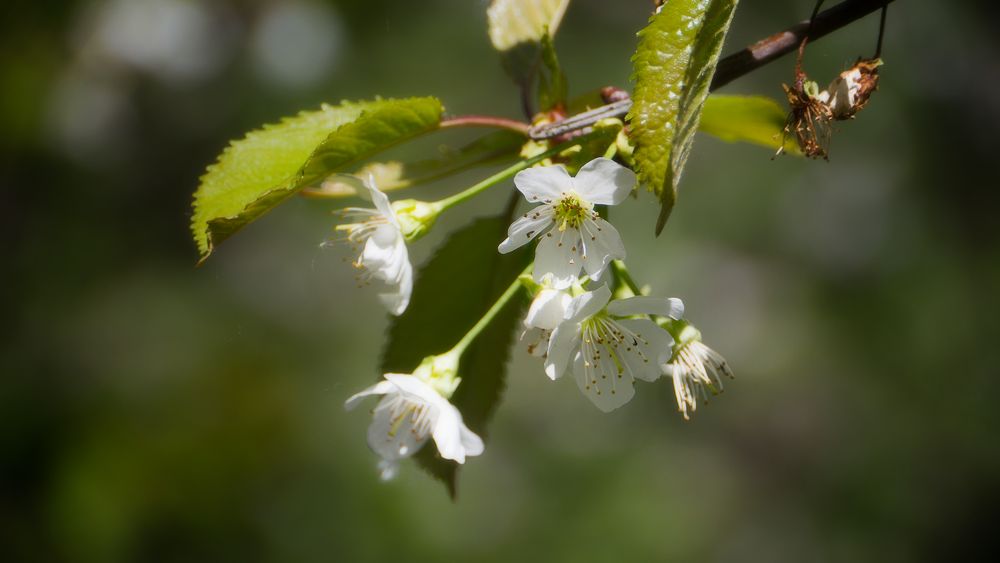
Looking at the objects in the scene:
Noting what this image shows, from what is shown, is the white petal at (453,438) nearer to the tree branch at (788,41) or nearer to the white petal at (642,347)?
the white petal at (642,347)

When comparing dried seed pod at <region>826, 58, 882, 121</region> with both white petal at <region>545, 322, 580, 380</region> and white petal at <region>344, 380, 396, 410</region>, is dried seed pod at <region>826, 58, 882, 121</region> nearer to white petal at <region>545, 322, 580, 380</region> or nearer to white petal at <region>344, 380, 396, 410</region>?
white petal at <region>545, 322, 580, 380</region>

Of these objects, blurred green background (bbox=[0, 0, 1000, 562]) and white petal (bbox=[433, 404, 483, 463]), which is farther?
blurred green background (bbox=[0, 0, 1000, 562])

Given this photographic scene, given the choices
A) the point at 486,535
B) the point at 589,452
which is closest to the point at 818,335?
the point at 589,452

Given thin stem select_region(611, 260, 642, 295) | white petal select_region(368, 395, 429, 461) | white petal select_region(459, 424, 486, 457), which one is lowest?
white petal select_region(368, 395, 429, 461)

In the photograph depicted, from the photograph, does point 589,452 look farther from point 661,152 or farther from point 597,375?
point 661,152

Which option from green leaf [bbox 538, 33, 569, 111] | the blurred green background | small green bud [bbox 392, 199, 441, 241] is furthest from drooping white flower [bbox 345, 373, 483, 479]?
the blurred green background

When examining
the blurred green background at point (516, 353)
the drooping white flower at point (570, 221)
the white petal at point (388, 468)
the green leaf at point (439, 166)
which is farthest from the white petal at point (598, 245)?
the blurred green background at point (516, 353)

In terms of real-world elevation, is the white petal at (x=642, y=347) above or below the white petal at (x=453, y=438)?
above
